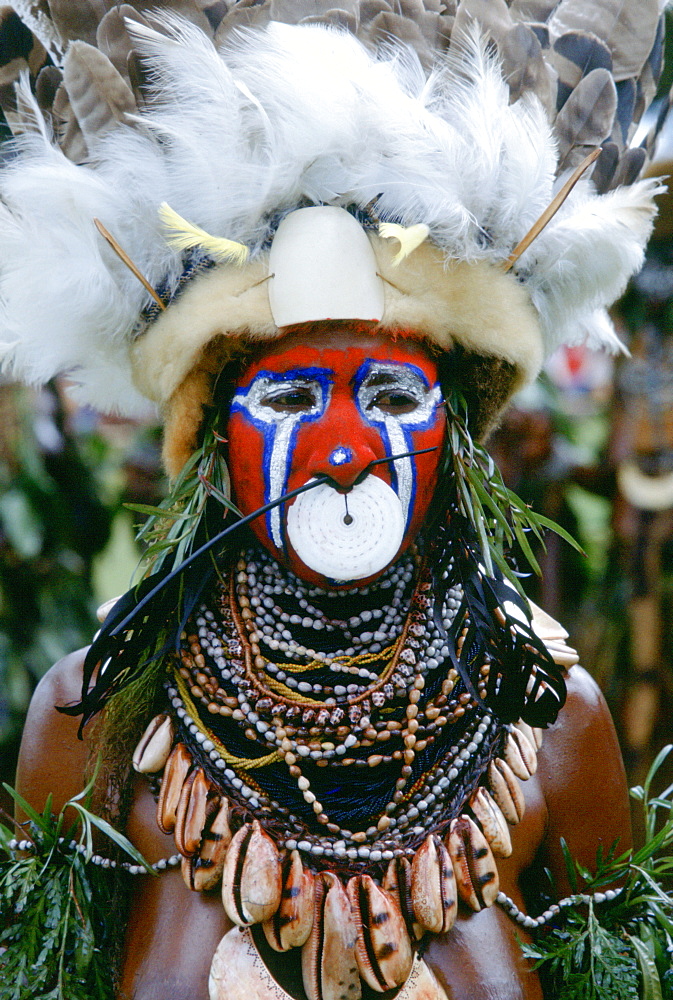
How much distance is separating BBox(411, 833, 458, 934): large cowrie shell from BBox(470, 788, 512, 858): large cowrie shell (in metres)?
0.10

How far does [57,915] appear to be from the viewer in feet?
5.67

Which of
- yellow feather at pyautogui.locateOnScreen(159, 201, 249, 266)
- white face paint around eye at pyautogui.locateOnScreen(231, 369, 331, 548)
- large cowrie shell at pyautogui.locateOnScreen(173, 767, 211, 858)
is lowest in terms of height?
large cowrie shell at pyautogui.locateOnScreen(173, 767, 211, 858)

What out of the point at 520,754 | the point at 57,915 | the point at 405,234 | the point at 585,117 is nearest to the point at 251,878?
the point at 57,915

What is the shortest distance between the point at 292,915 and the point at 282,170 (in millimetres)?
1299

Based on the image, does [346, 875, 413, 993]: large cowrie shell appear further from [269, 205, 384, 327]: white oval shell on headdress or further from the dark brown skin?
[269, 205, 384, 327]: white oval shell on headdress

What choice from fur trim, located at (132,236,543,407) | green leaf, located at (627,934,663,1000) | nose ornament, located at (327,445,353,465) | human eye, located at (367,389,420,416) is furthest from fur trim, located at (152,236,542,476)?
green leaf, located at (627,934,663,1000)

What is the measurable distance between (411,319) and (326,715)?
747mm

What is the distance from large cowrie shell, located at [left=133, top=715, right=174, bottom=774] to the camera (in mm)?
1836

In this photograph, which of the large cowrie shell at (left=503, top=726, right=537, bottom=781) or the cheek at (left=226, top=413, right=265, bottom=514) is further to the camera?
the large cowrie shell at (left=503, top=726, right=537, bottom=781)

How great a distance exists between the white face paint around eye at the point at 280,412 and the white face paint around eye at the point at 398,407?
8cm

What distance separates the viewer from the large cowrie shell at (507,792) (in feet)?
6.13

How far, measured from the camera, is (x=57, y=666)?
203 cm

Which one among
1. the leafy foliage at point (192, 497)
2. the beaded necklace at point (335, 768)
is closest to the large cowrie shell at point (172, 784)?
the beaded necklace at point (335, 768)

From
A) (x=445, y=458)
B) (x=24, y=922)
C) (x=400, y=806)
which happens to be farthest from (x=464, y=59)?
(x=24, y=922)
